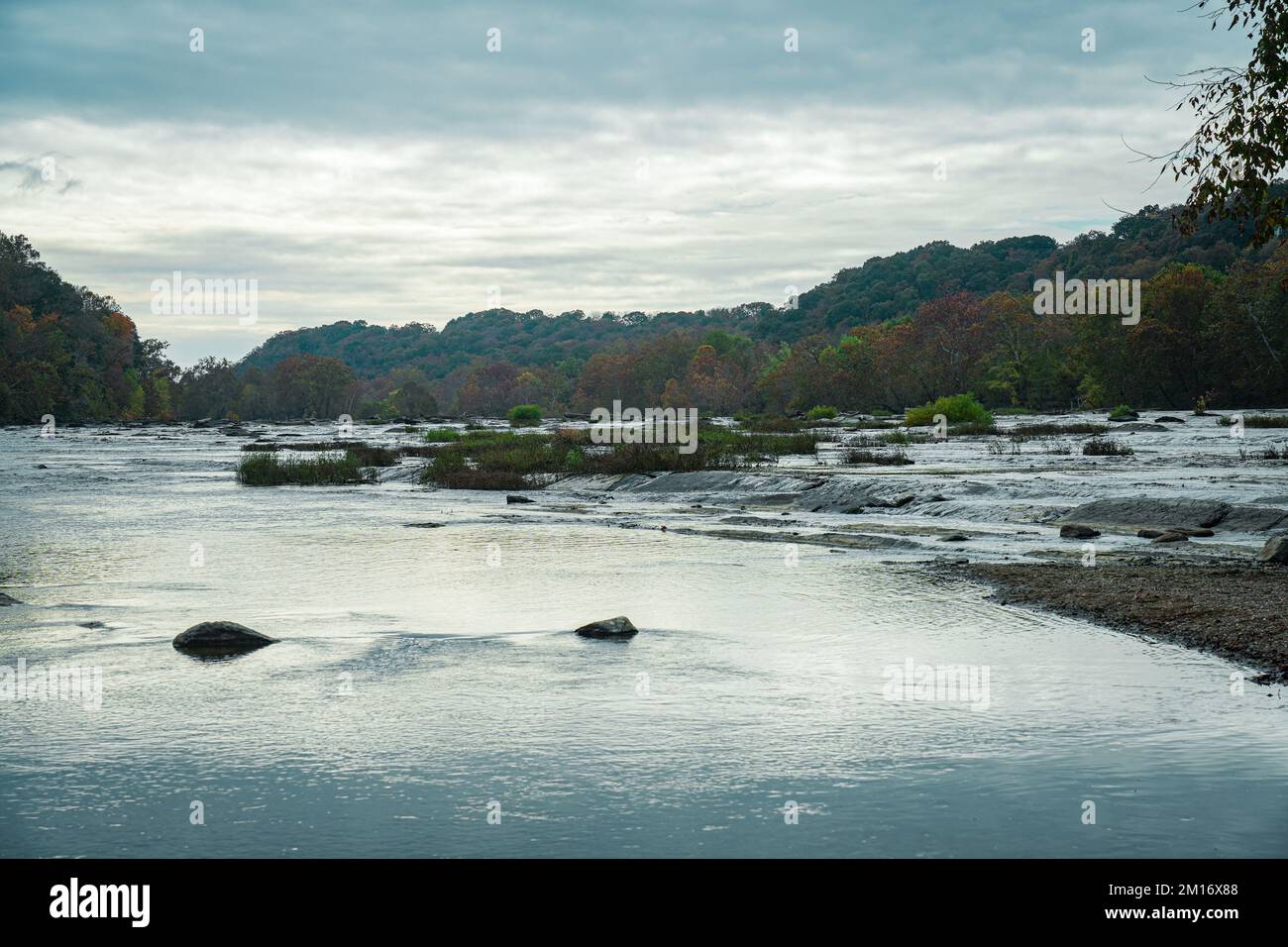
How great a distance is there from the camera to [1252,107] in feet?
36.0

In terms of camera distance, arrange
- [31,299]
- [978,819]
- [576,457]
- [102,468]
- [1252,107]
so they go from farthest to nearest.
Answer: [31,299] < [102,468] < [576,457] < [1252,107] < [978,819]

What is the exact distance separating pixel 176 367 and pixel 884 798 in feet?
679

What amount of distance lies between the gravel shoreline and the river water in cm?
39

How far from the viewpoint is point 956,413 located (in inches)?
2290

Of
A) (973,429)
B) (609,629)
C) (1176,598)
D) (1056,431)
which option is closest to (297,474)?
(609,629)

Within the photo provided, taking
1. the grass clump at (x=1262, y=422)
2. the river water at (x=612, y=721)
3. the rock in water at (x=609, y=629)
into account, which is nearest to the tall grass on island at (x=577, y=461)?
the river water at (x=612, y=721)

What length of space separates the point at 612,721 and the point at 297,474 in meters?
30.0

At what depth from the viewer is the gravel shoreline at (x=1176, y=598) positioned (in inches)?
395

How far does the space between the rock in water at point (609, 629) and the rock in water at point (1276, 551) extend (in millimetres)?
8737

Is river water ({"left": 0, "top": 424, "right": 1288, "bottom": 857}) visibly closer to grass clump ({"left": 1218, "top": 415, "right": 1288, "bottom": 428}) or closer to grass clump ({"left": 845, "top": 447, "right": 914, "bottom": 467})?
grass clump ({"left": 845, "top": 447, "right": 914, "bottom": 467})
